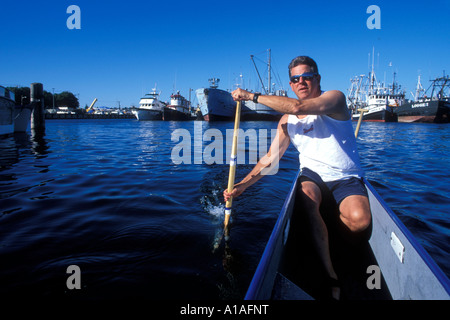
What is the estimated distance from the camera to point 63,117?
80375 mm

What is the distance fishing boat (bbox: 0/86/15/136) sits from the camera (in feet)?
47.1

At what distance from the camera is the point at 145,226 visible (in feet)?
13.6

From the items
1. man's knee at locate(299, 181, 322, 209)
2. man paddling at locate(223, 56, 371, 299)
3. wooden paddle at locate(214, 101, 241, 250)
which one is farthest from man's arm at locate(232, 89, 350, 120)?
man's knee at locate(299, 181, 322, 209)

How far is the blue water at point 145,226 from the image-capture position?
2.77 m

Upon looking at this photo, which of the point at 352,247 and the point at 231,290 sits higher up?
the point at 352,247

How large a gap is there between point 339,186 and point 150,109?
228 feet

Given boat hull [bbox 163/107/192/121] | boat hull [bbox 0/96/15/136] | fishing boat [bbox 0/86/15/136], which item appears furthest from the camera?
boat hull [bbox 163/107/192/121]

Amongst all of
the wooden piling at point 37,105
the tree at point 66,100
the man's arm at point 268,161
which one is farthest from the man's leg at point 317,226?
the tree at point 66,100

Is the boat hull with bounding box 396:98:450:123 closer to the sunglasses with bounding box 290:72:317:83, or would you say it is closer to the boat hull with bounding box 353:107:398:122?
the boat hull with bounding box 353:107:398:122

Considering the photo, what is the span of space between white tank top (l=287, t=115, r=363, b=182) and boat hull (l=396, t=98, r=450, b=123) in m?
49.9

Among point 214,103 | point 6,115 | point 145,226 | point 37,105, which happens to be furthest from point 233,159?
point 214,103

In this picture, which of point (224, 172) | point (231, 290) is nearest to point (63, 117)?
point (224, 172)
